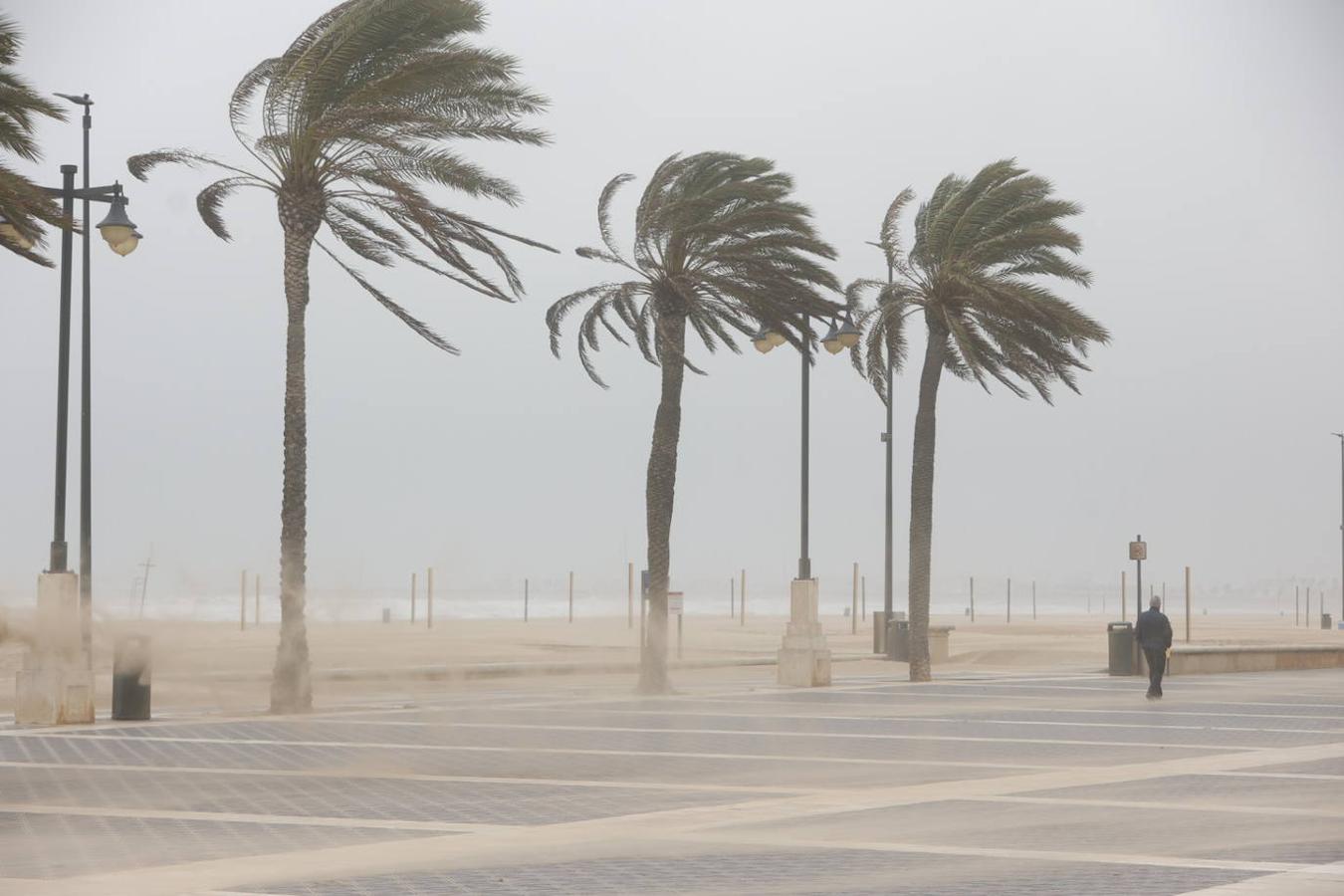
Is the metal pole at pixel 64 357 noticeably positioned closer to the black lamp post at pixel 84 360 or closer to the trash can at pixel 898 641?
the black lamp post at pixel 84 360

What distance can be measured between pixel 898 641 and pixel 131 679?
21310mm

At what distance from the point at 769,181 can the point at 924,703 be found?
9827mm

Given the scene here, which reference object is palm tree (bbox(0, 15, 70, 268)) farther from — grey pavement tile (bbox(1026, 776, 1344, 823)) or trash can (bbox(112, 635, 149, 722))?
grey pavement tile (bbox(1026, 776, 1344, 823))

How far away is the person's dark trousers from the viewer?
2820 cm

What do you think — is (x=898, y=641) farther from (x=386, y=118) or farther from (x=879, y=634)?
(x=386, y=118)

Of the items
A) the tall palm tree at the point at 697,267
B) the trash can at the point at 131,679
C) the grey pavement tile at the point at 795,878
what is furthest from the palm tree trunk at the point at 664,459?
the grey pavement tile at the point at 795,878

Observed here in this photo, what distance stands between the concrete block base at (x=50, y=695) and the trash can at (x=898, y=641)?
858 inches

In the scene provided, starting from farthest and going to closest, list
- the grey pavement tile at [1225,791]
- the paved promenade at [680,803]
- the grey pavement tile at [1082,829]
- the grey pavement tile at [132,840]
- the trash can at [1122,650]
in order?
the trash can at [1122,650] < the grey pavement tile at [1225,791] < the grey pavement tile at [1082,829] < the grey pavement tile at [132,840] < the paved promenade at [680,803]

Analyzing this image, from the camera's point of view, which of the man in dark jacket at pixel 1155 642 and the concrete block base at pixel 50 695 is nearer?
the concrete block base at pixel 50 695

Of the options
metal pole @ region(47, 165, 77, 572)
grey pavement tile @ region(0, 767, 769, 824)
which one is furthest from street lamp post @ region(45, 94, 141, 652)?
grey pavement tile @ region(0, 767, 769, 824)

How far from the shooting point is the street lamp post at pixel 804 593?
105ft

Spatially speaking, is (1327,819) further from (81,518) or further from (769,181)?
(769,181)

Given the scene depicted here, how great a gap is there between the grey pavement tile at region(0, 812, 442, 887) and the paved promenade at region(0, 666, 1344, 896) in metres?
0.04

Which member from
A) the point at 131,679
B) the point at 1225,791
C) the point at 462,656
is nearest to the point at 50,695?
the point at 131,679
